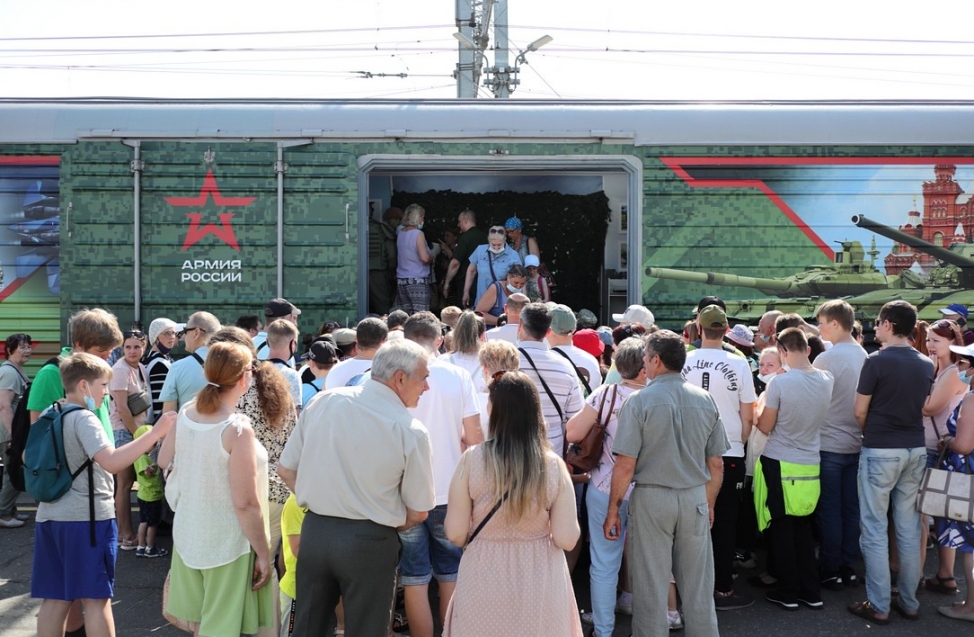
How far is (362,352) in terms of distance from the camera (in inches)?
186

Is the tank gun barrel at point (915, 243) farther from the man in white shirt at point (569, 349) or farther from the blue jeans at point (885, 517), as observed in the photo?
the man in white shirt at point (569, 349)

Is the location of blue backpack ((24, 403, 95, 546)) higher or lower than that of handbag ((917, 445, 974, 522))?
higher

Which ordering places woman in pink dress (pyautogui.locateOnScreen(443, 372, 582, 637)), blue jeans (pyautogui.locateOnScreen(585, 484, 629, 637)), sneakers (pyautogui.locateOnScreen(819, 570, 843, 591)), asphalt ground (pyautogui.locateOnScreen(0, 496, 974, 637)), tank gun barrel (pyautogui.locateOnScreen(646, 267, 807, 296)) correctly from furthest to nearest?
tank gun barrel (pyautogui.locateOnScreen(646, 267, 807, 296))
sneakers (pyautogui.locateOnScreen(819, 570, 843, 591))
asphalt ground (pyautogui.locateOnScreen(0, 496, 974, 637))
blue jeans (pyautogui.locateOnScreen(585, 484, 629, 637))
woman in pink dress (pyautogui.locateOnScreen(443, 372, 582, 637))

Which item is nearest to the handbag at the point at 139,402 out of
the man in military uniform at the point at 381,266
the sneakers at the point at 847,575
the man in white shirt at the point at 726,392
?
the man in white shirt at the point at 726,392

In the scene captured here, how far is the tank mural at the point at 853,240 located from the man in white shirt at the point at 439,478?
377cm

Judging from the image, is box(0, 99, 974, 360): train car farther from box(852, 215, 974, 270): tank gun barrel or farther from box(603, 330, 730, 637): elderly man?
box(603, 330, 730, 637): elderly man

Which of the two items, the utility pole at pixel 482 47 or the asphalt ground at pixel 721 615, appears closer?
the asphalt ground at pixel 721 615

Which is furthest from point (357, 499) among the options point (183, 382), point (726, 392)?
point (726, 392)

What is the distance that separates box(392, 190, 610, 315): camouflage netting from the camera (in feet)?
31.8

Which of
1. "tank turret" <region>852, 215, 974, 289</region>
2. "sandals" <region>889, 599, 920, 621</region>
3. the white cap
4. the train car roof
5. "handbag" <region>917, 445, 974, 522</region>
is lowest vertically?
"sandals" <region>889, 599, 920, 621</region>

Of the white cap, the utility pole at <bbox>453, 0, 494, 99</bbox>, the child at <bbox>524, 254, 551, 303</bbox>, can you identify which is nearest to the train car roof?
the child at <bbox>524, 254, 551, 303</bbox>

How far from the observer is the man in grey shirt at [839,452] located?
207 inches

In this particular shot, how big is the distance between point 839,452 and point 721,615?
1.15m

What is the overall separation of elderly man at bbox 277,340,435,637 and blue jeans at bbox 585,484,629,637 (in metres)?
1.34
